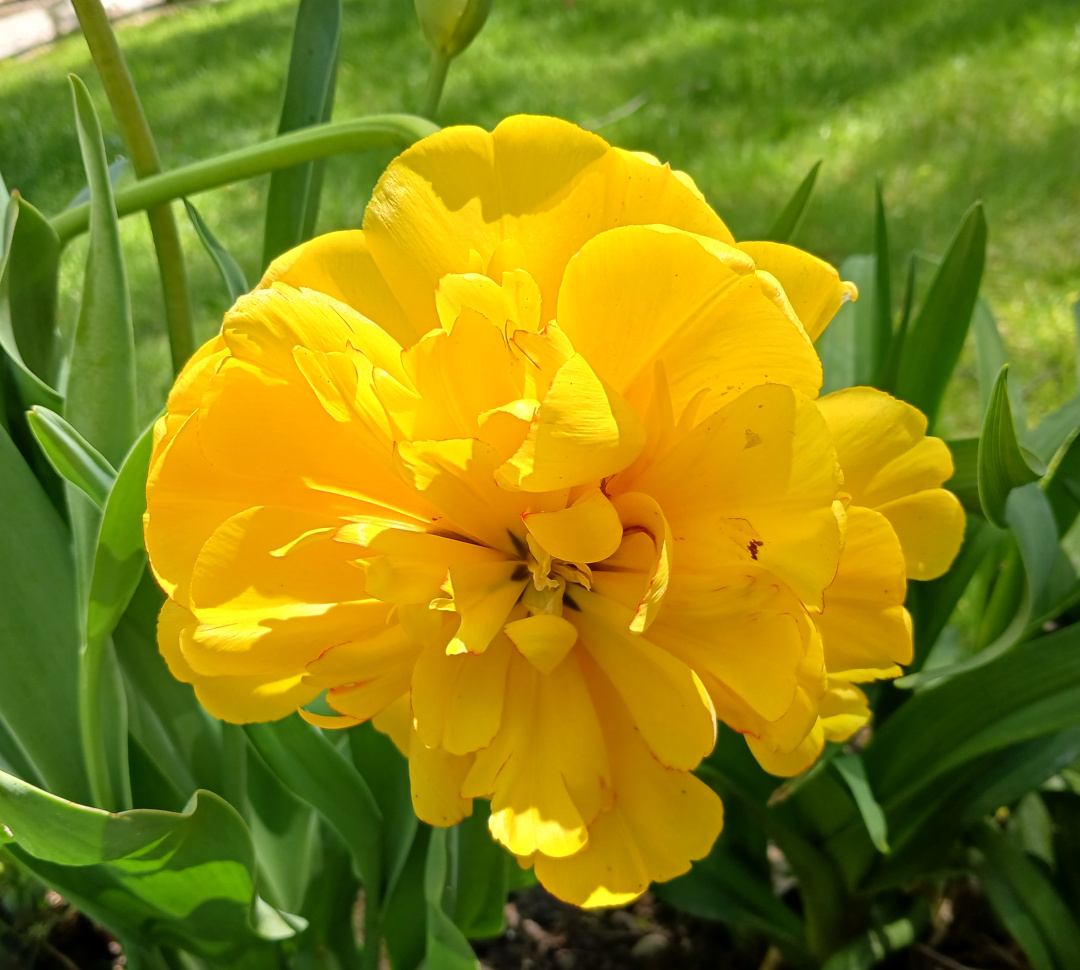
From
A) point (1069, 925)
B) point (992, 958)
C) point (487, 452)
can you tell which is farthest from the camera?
point (992, 958)

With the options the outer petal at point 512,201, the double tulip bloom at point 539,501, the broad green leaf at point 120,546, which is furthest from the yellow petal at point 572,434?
the broad green leaf at point 120,546

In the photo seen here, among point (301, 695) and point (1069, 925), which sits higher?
point (301, 695)

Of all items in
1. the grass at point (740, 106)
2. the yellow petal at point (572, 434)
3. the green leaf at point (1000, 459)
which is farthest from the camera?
the grass at point (740, 106)

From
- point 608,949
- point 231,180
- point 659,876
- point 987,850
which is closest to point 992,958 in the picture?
point 987,850

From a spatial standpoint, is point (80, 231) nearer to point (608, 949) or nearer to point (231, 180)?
point (231, 180)

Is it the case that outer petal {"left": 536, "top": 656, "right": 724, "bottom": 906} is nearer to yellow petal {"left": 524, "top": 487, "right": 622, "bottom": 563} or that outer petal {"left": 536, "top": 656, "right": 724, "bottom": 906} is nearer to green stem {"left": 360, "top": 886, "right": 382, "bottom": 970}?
yellow petal {"left": 524, "top": 487, "right": 622, "bottom": 563}

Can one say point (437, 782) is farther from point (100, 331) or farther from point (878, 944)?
point (878, 944)

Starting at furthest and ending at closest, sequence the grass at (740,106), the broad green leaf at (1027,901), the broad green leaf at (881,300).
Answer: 1. the grass at (740,106)
2. the broad green leaf at (881,300)
3. the broad green leaf at (1027,901)

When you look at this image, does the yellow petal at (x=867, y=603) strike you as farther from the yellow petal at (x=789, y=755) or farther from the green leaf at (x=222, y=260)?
the green leaf at (x=222, y=260)
